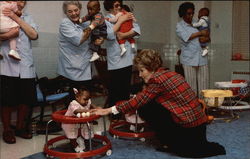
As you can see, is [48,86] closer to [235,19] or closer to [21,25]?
[21,25]

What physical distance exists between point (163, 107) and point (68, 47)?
4.00ft

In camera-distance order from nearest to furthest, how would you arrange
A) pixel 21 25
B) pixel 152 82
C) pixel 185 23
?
1. pixel 152 82
2. pixel 21 25
3. pixel 185 23

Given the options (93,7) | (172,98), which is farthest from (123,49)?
(172,98)

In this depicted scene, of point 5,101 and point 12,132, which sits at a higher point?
point 5,101

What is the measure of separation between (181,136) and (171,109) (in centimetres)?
25

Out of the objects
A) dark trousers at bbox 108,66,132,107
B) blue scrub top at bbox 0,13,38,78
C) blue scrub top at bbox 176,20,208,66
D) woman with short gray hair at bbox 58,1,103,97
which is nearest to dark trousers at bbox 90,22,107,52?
woman with short gray hair at bbox 58,1,103,97

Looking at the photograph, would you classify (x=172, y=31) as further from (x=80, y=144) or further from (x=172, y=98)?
(x=80, y=144)

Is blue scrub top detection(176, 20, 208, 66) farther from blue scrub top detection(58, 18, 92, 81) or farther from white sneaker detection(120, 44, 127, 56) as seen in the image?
blue scrub top detection(58, 18, 92, 81)

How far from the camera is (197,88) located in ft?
14.8

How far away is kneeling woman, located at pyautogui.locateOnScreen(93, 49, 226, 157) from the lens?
251cm

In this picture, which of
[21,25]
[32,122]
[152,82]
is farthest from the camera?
[32,122]

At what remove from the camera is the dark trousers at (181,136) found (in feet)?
8.55

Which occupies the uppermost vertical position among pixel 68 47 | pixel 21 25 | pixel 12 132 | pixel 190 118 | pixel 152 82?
pixel 21 25

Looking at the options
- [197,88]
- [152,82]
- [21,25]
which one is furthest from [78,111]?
[197,88]
